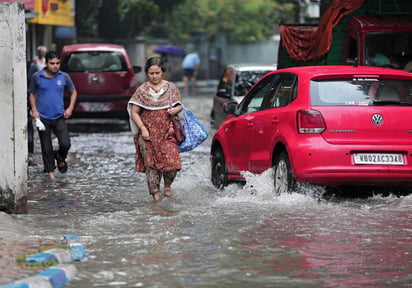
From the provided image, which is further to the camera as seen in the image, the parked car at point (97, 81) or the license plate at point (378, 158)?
the parked car at point (97, 81)

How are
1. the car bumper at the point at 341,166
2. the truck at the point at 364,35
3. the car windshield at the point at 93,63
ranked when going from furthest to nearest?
the car windshield at the point at 93,63
the truck at the point at 364,35
the car bumper at the point at 341,166

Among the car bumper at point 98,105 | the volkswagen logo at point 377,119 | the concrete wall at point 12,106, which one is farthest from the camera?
the car bumper at point 98,105

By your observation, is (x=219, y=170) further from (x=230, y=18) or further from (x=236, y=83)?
(x=230, y=18)

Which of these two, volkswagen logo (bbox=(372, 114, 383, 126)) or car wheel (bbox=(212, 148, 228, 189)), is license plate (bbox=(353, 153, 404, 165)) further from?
car wheel (bbox=(212, 148, 228, 189))

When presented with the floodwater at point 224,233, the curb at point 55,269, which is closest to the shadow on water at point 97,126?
the floodwater at point 224,233

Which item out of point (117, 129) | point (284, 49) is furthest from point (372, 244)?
point (117, 129)

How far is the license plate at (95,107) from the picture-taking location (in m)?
23.5

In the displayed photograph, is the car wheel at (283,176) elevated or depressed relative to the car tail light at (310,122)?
depressed

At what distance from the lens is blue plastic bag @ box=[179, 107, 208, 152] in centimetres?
1170

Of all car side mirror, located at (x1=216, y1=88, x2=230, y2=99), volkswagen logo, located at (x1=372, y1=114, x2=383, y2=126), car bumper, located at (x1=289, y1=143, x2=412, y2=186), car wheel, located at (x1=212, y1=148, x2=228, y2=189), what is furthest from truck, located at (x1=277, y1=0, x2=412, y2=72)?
car bumper, located at (x1=289, y1=143, x2=412, y2=186)

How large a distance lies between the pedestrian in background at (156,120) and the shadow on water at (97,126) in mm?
12439

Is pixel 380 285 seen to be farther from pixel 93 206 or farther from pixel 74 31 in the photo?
pixel 74 31

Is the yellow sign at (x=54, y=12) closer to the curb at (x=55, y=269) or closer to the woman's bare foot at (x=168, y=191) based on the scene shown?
the woman's bare foot at (x=168, y=191)

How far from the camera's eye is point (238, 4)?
206 ft
